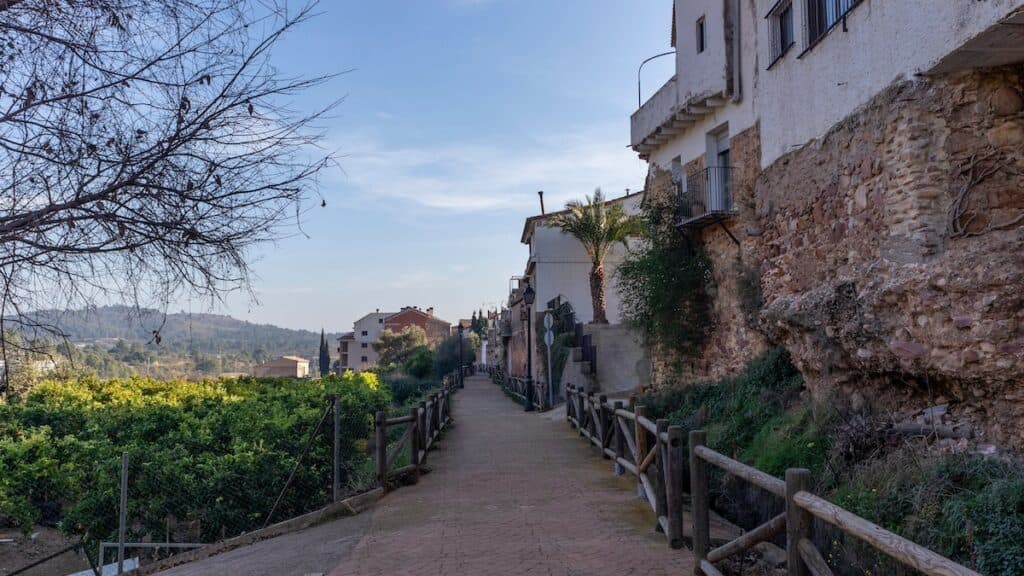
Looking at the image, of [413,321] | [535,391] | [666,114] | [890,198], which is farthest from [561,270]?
[413,321]

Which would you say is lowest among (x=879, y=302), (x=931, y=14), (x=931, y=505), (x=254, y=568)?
(x=254, y=568)

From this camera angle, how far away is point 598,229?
106ft

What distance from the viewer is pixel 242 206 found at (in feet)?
15.6

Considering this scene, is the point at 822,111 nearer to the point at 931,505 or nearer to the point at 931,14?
the point at 931,14

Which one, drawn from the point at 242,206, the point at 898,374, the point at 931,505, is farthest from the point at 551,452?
the point at 242,206

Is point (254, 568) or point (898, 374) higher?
point (898, 374)

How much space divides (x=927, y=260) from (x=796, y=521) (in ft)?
15.4

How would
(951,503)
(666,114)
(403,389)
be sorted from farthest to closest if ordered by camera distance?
(403,389), (666,114), (951,503)

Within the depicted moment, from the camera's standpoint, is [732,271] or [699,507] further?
[732,271]

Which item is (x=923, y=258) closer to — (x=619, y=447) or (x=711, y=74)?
(x=619, y=447)

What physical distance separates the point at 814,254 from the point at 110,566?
430 inches

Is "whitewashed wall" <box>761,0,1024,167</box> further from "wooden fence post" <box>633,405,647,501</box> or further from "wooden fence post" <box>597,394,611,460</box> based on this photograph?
"wooden fence post" <box>597,394,611,460</box>

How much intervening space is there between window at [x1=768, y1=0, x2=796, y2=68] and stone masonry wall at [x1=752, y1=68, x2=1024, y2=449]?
2.63 metres

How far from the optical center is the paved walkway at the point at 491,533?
21.9 feet
